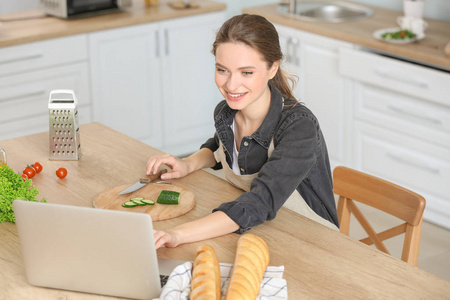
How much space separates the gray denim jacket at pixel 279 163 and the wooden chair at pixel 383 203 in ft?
0.19

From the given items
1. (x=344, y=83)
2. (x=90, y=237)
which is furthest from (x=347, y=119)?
(x=90, y=237)

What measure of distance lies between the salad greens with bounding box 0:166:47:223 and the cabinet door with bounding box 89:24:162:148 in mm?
2160

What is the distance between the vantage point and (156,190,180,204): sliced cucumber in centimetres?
194

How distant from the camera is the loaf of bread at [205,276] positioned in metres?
1.43

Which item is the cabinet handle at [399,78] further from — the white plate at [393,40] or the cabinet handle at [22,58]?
the cabinet handle at [22,58]

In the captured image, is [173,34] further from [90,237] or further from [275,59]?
[90,237]

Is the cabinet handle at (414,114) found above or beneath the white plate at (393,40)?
beneath

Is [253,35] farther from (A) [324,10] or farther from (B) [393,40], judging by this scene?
(A) [324,10]

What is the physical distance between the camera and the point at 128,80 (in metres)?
4.21

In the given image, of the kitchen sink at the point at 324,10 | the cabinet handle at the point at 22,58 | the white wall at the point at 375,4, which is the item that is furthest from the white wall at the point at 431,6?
the cabinet handle at the point at 22,58

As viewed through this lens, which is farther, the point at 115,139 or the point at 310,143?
the point at 115,139

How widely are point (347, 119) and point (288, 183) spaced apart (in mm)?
2047

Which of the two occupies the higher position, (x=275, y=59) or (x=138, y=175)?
(x=275, y=59)

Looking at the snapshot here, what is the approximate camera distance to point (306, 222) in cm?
186
